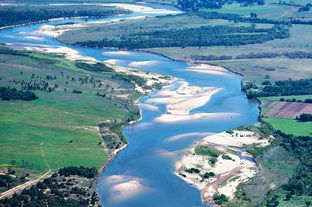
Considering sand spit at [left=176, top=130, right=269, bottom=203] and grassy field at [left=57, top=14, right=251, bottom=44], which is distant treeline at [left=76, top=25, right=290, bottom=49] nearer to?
grassy field at [left=57, top=14, right=251, bottom=44]

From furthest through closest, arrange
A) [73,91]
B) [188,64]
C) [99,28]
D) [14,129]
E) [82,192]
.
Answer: [99,28]
[188,64]
[73,91]
[14,129]
[82,192]

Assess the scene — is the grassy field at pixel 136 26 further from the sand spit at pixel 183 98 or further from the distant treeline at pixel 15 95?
the distant treeline at pixel 15 95

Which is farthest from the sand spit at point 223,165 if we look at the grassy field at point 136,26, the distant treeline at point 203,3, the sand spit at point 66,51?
the distant treeline at point 203,3

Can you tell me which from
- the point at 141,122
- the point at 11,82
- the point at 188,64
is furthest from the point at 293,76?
the point at 11,82

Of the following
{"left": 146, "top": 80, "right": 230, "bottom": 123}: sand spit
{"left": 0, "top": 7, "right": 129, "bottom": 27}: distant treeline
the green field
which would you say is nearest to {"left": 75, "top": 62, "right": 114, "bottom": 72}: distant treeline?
{"left": 146, "top": 80, "right": 230, "bottom": 123}: sand spit

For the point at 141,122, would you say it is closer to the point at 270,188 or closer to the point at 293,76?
the point at 270,188

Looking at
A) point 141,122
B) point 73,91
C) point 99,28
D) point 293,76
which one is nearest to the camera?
point 141,122

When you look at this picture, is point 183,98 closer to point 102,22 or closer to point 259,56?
point 259,56
